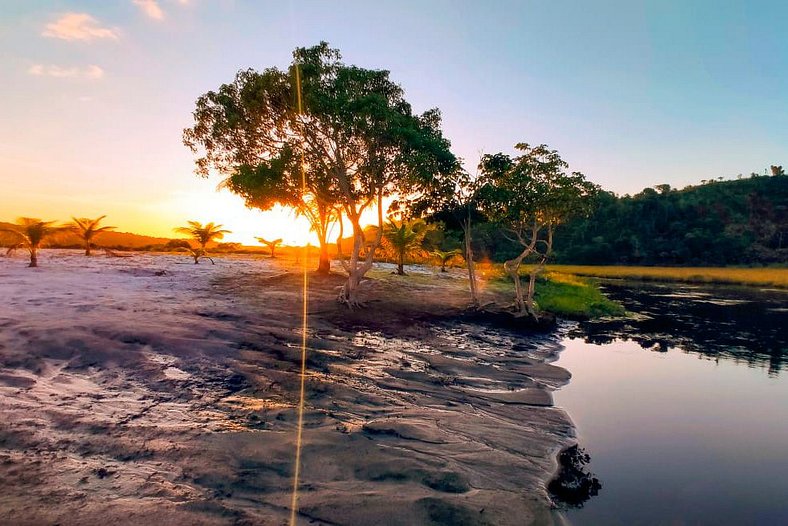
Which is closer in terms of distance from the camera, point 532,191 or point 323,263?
point 532,191

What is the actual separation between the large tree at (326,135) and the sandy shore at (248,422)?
8.79 meters

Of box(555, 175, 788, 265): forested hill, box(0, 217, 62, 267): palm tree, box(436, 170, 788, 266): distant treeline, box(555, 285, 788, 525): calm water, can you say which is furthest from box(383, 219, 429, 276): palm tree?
box(555, 175, 788, 265): forested hill

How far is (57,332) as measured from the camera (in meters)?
11.0

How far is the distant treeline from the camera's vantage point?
90250 mm

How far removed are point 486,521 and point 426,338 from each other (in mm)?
12050

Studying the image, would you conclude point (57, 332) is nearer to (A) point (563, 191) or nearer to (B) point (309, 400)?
(B) point (309, 400)

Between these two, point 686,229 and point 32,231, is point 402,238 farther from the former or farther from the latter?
point 686,229

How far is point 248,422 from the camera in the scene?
24.4ft

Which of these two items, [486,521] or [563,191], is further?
[563,191]

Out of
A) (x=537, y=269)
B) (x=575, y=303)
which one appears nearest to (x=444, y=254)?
(x=575, y=303)

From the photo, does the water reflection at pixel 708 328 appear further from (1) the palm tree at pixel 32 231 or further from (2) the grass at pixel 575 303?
(1) the palm tree at pixel 32 231

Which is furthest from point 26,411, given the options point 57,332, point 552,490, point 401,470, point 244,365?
point 552,490

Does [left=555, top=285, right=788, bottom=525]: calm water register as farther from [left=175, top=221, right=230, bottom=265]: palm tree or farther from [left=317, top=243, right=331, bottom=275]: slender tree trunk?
[left=175, top=221, right=230, bottom=265]: palm tree

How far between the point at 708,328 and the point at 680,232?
87.5 m
